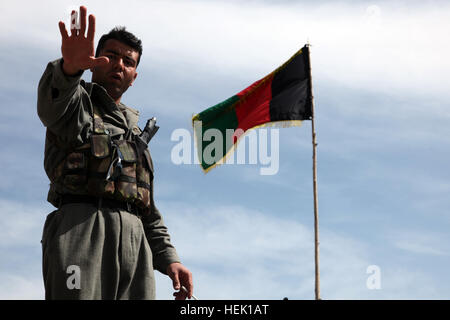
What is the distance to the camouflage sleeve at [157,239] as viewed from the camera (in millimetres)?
5332

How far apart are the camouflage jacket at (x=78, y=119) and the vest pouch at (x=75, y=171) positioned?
75mm

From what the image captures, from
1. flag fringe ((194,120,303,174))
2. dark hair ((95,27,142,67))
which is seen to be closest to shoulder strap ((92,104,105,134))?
dark hair ((95,27,142,67))

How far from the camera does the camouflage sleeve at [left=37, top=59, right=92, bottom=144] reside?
428 centimetres

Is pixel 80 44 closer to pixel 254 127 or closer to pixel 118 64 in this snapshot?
pixel 118 64

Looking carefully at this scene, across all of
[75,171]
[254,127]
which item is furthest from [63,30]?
[254,127]

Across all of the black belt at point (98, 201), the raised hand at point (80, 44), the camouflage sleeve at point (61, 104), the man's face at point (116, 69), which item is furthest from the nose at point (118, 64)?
the black belt at point (98, 201)

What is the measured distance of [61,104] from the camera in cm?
436

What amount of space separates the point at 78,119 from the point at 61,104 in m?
0.26

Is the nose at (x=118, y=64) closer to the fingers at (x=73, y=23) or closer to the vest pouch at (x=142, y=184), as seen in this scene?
the vest pouch at (x=142, y=184)

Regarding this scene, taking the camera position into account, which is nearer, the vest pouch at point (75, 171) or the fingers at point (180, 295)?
the vest pouch at point (75, 171)

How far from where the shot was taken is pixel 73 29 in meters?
4.14

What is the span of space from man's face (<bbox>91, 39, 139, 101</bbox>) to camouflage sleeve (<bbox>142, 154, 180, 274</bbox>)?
3.30 feet

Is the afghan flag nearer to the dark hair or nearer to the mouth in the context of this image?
the dark hair
